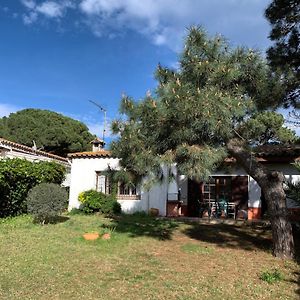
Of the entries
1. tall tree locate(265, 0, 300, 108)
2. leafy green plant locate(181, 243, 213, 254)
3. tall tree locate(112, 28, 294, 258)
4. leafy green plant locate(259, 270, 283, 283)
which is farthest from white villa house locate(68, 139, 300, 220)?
leafy green plant locate(259, 270, 283, 283)

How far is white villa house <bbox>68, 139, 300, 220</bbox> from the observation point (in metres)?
16.6

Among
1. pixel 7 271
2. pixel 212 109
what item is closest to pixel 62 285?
pixel 7 271

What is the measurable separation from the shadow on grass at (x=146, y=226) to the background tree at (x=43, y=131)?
21.4 metres

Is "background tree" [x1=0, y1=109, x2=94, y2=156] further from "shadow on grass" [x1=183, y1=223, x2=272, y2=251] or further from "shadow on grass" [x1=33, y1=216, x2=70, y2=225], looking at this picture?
"shadow on grass" [x1=183, y1=223, x2=272, y2=251]

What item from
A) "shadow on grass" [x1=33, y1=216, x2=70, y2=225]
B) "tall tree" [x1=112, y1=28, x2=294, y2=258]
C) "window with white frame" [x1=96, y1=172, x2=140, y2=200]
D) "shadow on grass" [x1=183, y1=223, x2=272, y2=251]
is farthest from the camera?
"window with white frame" [x1=96, y1=172, x2=140, y2=200]

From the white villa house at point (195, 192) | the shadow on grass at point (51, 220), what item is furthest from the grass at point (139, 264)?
the white villa house at point (195, 192)

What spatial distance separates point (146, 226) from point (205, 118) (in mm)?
6904

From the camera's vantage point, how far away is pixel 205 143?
8.70 metres

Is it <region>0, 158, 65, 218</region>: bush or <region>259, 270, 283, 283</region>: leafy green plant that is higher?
<region>0, 158, 65, 218</region>: bush

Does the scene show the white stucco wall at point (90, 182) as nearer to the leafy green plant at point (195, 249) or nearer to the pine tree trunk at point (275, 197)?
the leafy green plant at point (195, 249)

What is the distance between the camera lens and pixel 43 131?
117 ft

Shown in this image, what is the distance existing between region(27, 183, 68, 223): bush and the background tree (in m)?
22.0

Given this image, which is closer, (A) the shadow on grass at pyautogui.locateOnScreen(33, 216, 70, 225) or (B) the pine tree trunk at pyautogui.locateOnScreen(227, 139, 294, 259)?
(B) the pine tree trunk at pyautogui.locateOnScreen(227, 139, 294, 259)

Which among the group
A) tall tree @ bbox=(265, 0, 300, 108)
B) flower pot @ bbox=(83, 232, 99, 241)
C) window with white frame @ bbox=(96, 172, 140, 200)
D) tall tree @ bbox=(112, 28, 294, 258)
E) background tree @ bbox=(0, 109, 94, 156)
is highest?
background tree @ bbox=(0, 109, 94, 156)
